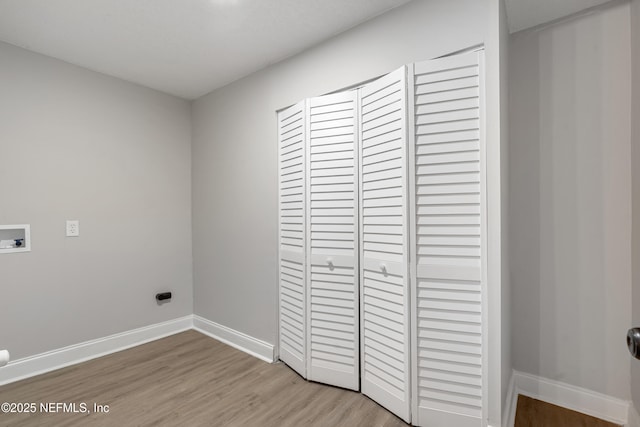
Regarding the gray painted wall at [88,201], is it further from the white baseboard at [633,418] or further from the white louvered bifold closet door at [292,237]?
the white baseboard at [633,418]

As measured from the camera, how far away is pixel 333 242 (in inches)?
84.7

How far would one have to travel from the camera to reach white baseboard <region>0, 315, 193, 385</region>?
2.29 m

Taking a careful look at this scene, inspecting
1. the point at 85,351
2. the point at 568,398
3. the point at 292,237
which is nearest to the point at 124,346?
the point at 85,351

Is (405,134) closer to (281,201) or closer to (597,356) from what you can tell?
(281,201)

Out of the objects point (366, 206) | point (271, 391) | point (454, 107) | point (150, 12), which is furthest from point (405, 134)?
point (271, 391)

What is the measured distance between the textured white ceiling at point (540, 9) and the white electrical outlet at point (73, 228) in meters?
3.43

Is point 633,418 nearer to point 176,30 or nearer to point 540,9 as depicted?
point 540,9

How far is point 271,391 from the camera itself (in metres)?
2.13

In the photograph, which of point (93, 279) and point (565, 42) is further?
point (93, 279)

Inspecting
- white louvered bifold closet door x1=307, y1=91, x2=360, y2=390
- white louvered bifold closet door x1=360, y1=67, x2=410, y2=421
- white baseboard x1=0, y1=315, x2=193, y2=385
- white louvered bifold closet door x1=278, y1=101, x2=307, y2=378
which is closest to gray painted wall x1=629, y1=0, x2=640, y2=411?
white louvered bifold closet door x1=360, y1=67, x2=410, y2=421

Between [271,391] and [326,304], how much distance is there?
685mm

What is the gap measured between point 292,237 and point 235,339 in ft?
3.96

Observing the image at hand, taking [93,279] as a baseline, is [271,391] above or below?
below

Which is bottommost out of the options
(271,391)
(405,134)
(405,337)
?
(271,391)
